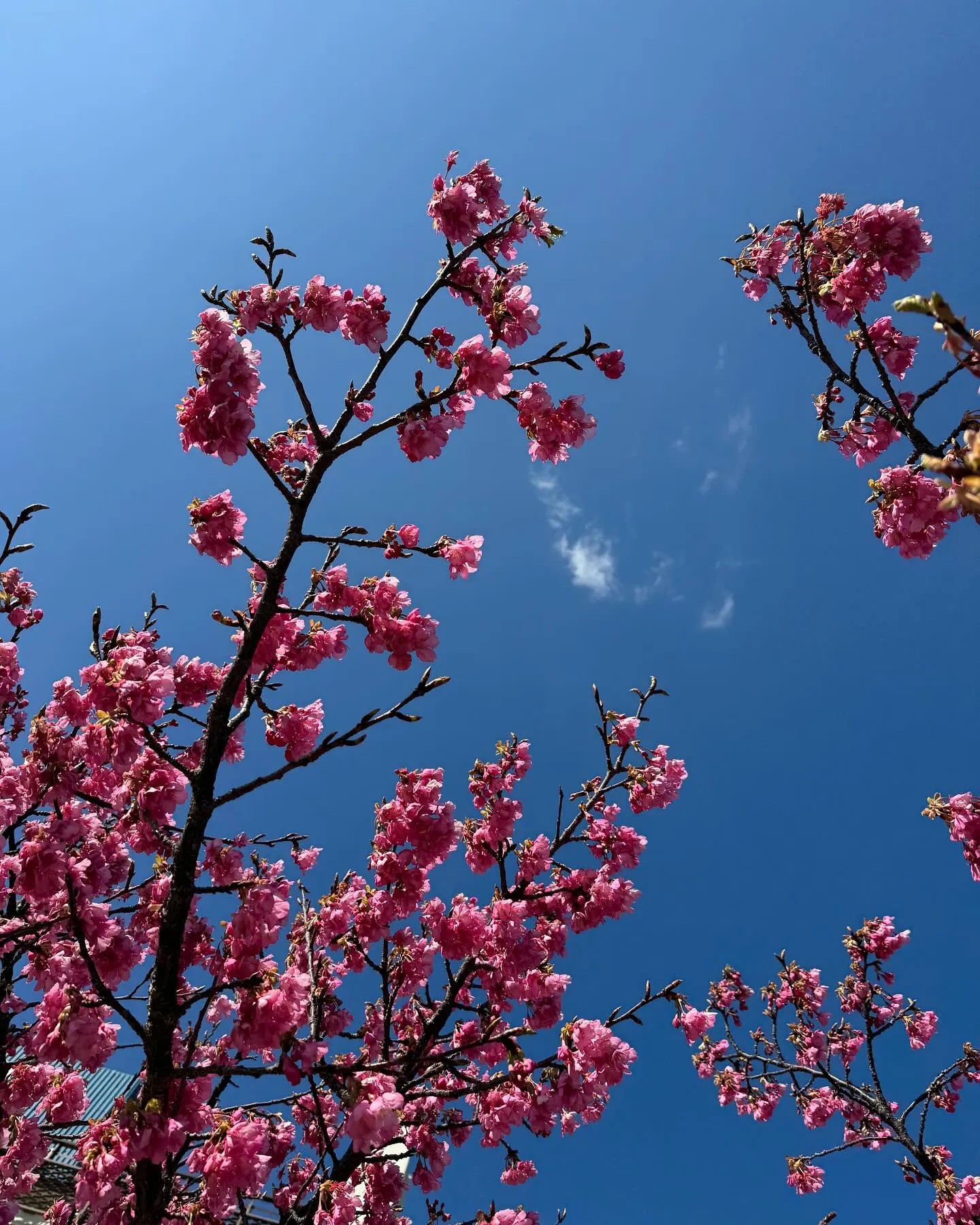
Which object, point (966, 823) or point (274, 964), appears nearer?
point (274, 964)

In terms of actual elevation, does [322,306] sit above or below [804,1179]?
above

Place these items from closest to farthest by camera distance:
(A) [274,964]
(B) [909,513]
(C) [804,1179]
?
1. (A) [274,964]
2. (B) [909,513]
3. (C) [804,1179]

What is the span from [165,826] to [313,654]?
161 cm

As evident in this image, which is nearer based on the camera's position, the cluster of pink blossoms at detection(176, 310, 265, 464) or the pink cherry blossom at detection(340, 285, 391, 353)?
the cluster of pink blossoms at detection(176, 310, 265, 464)

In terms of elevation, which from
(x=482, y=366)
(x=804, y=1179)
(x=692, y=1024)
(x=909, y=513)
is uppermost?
(x=482, y=366)

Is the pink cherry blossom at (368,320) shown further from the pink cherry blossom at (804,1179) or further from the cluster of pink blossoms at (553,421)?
the pink cherry blossom at (804,1179)

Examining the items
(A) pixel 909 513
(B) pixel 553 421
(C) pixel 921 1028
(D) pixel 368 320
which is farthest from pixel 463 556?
(C) pixel 921 1028

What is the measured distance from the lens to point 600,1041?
15.1 feet

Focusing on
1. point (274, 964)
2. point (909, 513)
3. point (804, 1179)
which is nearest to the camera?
point (274, 964)

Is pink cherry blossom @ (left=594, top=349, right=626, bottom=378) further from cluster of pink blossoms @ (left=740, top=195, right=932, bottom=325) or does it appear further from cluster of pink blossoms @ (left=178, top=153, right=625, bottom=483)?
cluster of pink blossoms @ (left=740, top=195, right=932, bottom=325)

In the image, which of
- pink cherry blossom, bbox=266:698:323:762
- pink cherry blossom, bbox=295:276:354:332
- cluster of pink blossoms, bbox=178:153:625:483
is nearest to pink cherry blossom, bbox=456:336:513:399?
cluster of pink blossoms, bbox=178:153:625:483

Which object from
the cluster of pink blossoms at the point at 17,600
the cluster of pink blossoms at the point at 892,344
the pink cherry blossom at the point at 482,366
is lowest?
the pink cherry blossom at the point at 482,366

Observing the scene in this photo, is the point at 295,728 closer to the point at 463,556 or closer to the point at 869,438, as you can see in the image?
the point at 463,556

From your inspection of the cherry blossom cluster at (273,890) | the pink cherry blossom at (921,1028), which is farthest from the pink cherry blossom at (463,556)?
the pink cherry blossom at (921,1028)
